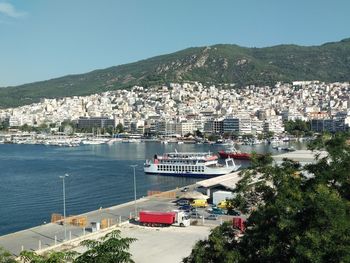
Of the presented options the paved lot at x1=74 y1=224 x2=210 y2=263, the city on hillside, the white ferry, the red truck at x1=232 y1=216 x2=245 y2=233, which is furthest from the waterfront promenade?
the city on hillside

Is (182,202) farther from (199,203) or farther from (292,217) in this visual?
(292,217)

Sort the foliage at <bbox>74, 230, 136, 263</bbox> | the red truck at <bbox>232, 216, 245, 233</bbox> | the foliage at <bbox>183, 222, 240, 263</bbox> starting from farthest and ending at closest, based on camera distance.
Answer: the red truck at <bbox>232, 216, 245, 233</bbox> < the foliage at <bbox>183, 222, 240, 263</bbox> < the foliage at <bbox>74, 230, 136, 263</bbox>

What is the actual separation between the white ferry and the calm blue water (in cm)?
88

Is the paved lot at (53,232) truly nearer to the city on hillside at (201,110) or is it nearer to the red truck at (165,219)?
the red truck at (165,219)

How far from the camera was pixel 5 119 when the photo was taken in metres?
109

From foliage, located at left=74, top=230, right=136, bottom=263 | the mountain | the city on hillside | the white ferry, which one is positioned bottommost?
the white ferry

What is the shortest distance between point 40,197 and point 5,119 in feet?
286

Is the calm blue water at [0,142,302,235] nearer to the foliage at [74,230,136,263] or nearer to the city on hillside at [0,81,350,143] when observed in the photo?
the foliage at [74,230,136,263]

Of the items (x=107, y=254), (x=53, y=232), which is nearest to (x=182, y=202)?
(x=53, y=232)

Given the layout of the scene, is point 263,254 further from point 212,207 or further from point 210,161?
point 210,161

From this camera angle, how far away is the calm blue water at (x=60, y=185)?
2292cm

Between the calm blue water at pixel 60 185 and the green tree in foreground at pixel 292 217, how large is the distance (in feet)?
44.5

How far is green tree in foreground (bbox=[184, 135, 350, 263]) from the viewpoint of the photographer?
632 cm

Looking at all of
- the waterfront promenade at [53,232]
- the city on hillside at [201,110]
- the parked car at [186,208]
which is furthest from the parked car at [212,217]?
the city on hillside at [201,110]
